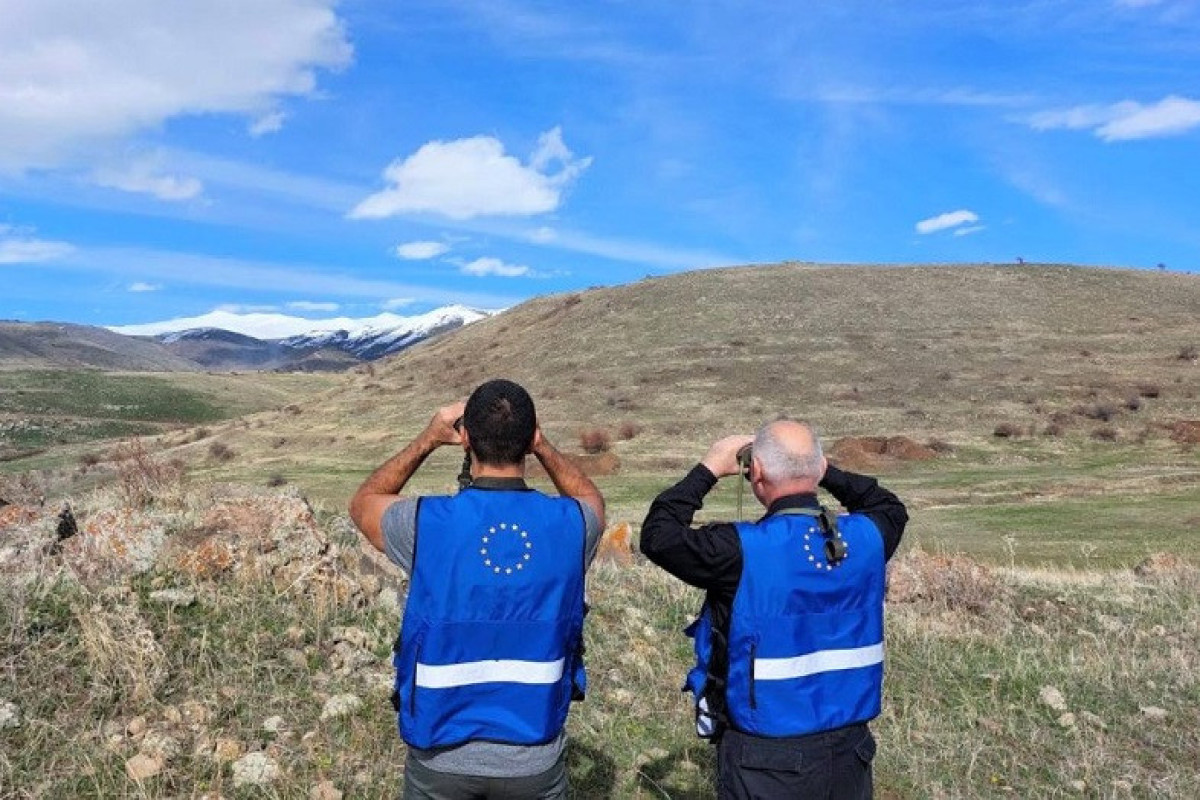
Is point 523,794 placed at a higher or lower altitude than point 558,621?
lower

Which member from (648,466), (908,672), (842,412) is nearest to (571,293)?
(842,412)

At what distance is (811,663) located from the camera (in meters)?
3.48

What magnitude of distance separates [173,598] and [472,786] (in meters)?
3.74

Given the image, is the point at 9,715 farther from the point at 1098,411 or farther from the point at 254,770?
the point at 1098,411

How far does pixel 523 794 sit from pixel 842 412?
45.6 metres

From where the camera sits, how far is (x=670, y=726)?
241 inches

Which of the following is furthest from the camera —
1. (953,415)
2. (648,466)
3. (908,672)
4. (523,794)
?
(953,415)

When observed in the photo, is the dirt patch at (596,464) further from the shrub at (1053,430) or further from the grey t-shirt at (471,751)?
the grey t-shirt at (471,751)

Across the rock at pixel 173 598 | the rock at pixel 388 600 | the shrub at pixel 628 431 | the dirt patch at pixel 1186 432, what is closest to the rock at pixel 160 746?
the rock at pixel 173 598

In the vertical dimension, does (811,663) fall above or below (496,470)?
below

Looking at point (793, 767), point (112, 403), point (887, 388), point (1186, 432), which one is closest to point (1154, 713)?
point (793, 767)

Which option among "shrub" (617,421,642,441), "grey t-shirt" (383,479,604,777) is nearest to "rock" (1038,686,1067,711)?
"grey t-shirt" (383,479,604,777)

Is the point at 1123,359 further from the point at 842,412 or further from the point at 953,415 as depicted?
the point at 842,412

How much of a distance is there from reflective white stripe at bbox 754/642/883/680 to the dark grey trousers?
2.94 feet
